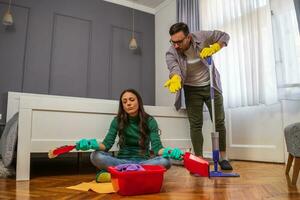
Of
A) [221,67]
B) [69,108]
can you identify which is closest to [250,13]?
[221,67]

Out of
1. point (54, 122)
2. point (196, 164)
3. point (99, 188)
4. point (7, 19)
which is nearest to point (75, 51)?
point (7, 19)

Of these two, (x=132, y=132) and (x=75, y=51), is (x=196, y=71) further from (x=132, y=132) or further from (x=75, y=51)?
(x=75, y=51)

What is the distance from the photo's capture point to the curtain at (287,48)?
7.27ft

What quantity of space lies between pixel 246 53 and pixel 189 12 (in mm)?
1080

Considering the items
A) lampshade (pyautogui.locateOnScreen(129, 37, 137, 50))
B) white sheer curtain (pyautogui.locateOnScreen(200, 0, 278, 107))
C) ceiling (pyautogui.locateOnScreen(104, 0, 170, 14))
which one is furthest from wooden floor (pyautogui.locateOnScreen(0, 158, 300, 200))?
ceiling (pyautogui.locateOnScreen(104, 0, 170, 14))

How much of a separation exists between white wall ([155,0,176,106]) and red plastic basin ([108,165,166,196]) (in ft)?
8.96

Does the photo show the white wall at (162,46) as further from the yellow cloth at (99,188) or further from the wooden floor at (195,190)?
the yellow cloth at (99,188)

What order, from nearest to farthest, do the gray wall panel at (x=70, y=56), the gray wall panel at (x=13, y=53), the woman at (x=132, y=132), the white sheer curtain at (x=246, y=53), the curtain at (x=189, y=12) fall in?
the woman at (x=132, y=132)
the white sheer curtain at (x=246, y=53)
the gray wall panel at (x=13, y=53)
the curtain at (x=189, y=12)
the gray wall panel at (x=70, y=56)

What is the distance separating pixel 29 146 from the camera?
175 cm

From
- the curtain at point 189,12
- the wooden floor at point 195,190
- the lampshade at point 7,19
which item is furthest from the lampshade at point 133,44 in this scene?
the wooden floor at point 195,190

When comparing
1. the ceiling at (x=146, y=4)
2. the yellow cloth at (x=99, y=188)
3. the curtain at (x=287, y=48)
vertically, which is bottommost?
the yellow cloth at (x=99, y=188)

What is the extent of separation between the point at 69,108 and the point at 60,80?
1.74 meters

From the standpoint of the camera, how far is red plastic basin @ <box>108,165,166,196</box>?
3.83ft

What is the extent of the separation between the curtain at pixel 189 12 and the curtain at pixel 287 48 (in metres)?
1.05
